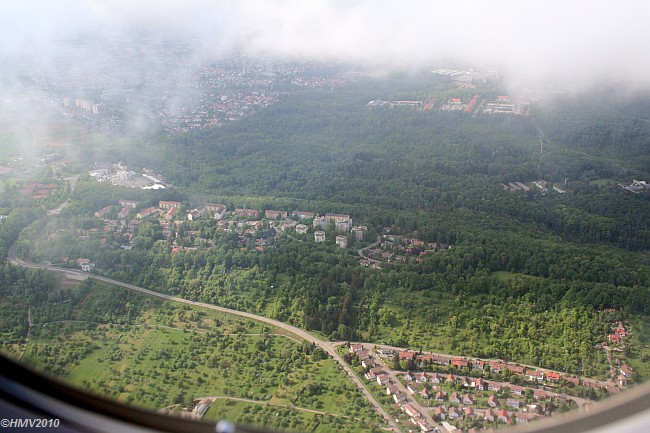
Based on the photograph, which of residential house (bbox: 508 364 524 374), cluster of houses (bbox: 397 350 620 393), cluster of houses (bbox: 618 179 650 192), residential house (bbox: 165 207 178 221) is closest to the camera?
cluster of houses (bbox: 397 350 620 393)

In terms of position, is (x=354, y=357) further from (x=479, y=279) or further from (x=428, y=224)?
(x=428, y=224)

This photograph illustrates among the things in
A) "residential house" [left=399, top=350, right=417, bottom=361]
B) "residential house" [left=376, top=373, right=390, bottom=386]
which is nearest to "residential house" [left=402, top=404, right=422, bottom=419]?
"residential house" [left=376, top=373, right=390, bottom=386]

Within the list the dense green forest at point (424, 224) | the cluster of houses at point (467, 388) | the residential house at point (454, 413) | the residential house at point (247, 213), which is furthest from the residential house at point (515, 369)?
the residential house at point (247, 213)

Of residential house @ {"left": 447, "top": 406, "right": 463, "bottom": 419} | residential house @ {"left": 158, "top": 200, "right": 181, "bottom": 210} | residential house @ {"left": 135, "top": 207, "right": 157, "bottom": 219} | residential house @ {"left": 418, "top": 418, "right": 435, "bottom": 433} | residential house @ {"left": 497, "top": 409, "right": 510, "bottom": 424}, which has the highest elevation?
residential house @ {"left": 497, "top": 409, "right": 510, "bottom": 424}

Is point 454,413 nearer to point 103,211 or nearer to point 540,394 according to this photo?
point 540,394

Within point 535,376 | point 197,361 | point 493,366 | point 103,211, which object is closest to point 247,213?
point 103,211

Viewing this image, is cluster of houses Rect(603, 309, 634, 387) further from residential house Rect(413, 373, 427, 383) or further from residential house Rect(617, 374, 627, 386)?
residential house Rect(413, 373, 427, 383)

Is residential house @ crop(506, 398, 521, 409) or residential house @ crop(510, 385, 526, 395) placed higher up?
residential house @ crop(506, 398, 521, 409)

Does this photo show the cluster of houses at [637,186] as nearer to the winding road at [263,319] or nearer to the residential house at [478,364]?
the residential house at [478,364]

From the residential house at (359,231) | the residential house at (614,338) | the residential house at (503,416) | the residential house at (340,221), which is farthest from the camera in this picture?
the residential house at (340,221)
